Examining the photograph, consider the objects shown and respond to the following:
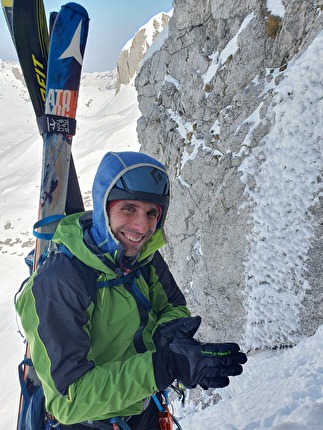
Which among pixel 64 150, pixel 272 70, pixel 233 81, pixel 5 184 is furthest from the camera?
pixel 5 184

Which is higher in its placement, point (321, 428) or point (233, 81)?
point (233, 81)

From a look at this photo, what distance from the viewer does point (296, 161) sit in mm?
5480

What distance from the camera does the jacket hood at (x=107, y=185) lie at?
1945 mm

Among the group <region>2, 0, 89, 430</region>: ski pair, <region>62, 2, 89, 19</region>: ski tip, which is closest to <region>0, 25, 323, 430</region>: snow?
<region>2, 0, 89, 430</region>: ski pair

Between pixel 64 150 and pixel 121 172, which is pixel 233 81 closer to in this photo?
pixel 64 150

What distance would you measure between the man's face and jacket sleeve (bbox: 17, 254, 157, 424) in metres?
0.38

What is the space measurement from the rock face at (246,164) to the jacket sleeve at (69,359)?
162 inches

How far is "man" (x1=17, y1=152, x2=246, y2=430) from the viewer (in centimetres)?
164

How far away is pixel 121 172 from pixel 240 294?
5.47 metres

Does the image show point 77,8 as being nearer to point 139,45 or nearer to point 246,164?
point 246,164

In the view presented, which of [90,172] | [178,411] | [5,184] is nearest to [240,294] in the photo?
[178,411]

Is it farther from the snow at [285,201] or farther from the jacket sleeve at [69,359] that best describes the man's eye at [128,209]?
the snow at [285,201]

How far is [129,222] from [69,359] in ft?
2.64

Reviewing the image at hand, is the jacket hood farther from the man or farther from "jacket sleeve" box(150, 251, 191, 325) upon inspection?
"jacket sleeve" box(150, 251, 191, 325)
